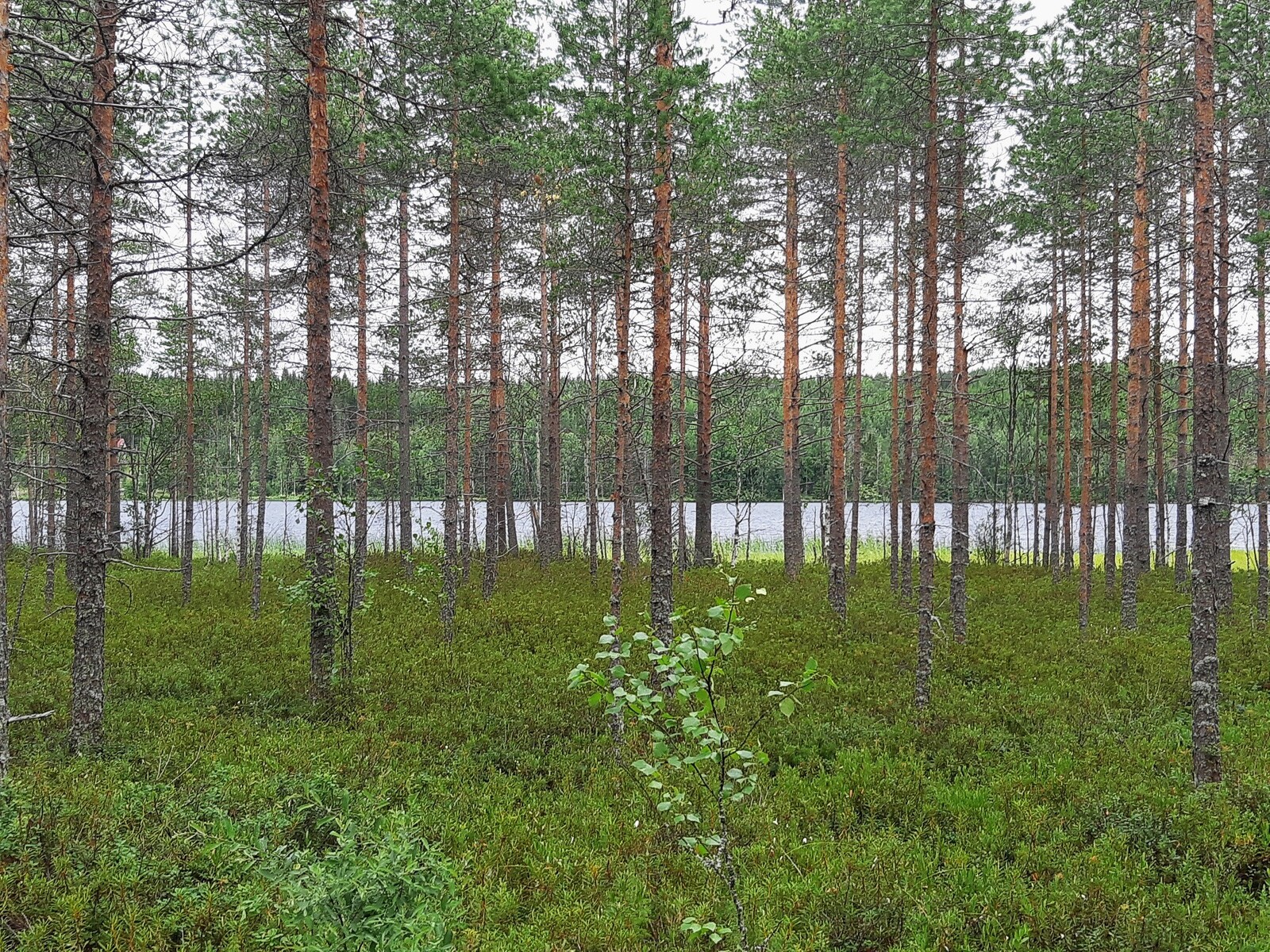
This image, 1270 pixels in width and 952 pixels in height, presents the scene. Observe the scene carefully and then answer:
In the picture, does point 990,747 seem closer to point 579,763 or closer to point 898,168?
point 579,763

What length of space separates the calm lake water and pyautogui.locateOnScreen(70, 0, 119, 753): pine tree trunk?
50cm

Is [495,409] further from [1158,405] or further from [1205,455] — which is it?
[1158,405]

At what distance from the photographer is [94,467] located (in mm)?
6992

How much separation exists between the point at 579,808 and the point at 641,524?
868 inches

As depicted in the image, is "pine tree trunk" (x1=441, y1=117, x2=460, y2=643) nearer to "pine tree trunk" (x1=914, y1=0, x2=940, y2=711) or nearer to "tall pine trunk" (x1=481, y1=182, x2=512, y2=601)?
"tall pine trunk" (x1=481, y1=182, x2=512, y2=601)

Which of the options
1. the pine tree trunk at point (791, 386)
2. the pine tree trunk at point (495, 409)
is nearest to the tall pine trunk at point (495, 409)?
the pine tree trunk at point (495, 409)

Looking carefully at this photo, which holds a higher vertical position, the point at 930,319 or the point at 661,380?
the point at 930,319

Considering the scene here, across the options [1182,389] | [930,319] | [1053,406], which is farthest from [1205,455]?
[1182,389]

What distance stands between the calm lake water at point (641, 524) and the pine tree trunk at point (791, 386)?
4.53ft

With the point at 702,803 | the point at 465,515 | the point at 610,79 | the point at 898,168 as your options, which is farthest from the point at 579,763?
the point at 898,168

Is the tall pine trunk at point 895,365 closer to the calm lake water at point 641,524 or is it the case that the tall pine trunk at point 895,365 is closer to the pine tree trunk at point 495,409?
the calm lake water at point 641,524

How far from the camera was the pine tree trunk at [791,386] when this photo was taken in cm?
1670

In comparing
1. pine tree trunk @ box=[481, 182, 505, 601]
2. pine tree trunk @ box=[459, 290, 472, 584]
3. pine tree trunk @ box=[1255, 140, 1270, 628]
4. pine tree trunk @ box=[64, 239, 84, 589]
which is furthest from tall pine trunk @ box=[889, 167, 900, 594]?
pine tree trunk @ box=[64, 239, 84, 589]

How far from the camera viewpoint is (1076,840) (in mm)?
5738
